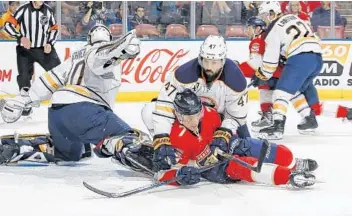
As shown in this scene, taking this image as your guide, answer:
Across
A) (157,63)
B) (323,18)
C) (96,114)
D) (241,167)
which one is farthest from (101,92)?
(323,18)

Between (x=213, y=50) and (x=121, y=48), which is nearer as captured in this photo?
(x=213, y=50)

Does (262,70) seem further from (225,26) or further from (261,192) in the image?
(225,26)

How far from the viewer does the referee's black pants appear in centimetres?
765

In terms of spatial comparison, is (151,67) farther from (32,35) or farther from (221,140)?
(221,140)

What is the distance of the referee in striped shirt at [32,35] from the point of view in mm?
7609

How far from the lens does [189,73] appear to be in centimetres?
400

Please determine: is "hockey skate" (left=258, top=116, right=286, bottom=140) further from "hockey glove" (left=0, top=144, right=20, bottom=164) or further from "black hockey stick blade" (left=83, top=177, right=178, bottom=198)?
"black hockey stick blade" (left=83, top=177, right=178, bottom=198)

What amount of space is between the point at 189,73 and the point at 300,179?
2.36 feet

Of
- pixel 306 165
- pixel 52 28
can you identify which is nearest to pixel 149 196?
pixel 306 165

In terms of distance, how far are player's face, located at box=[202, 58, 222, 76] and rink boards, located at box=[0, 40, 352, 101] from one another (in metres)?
4.76

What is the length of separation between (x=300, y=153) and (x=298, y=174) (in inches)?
58.6

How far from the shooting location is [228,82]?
4.02 meters

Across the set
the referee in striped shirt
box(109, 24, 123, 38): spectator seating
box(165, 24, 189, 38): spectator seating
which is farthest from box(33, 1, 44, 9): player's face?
box(165, 24, 189, 38): spectator seating

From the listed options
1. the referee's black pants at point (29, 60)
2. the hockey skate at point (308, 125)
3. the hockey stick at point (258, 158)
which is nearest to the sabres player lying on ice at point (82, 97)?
the hockey stick at point (258, 158)
